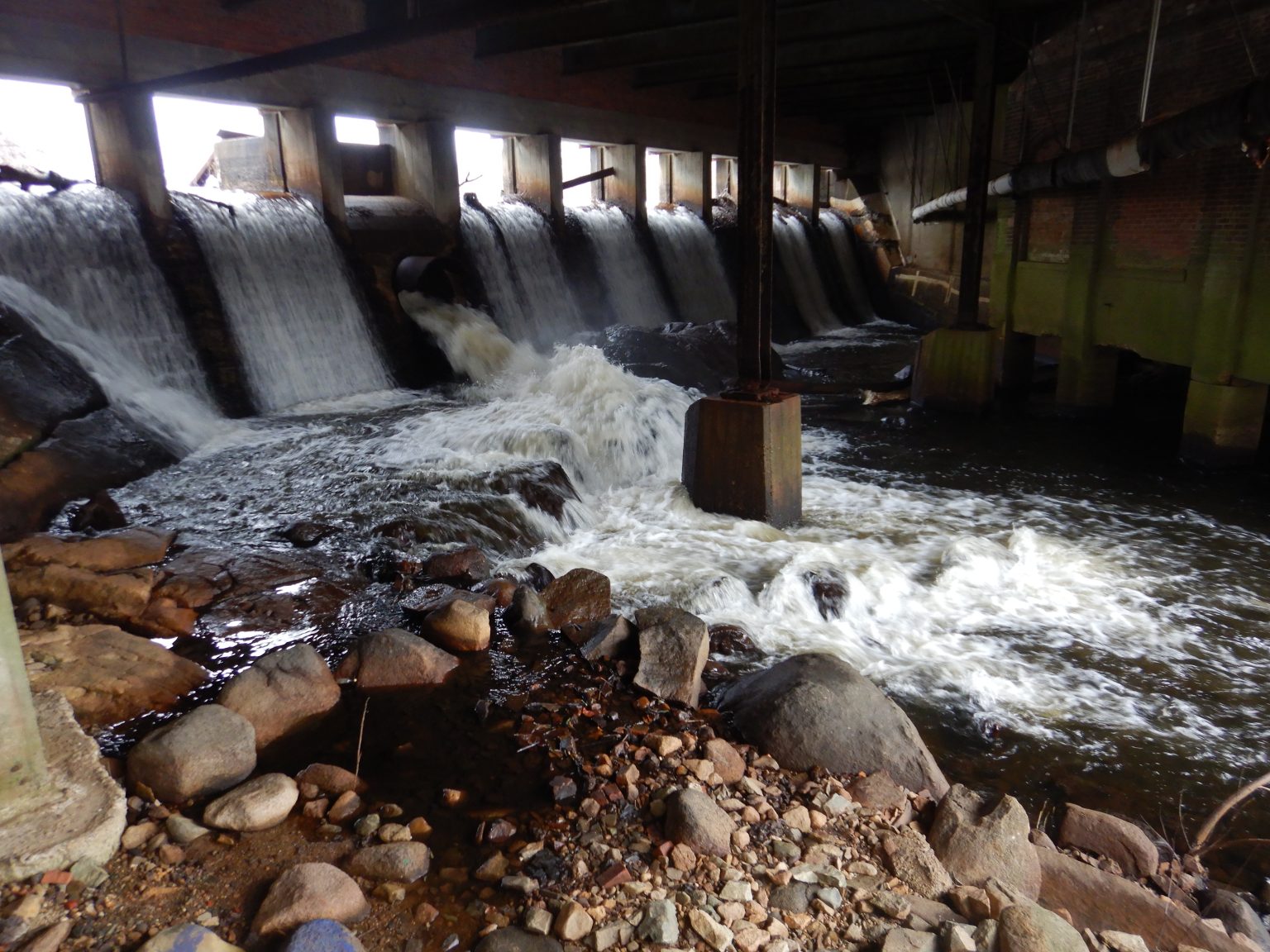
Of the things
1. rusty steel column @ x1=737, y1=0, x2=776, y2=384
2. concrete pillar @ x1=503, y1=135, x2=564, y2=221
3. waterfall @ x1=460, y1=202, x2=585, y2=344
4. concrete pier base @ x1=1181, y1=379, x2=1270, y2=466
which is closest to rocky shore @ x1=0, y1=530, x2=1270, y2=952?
rusty steel column @ x1=737, y1=0, x2=776, y2=384

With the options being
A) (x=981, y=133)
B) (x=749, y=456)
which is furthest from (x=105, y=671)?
(x=981, y=133)

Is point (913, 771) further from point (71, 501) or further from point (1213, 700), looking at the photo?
point (71, 501)

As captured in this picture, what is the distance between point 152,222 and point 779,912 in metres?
10.5

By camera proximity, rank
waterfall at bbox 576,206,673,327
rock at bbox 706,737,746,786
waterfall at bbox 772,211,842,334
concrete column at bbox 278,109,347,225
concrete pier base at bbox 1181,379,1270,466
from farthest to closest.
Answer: waterfall at bbox 772,211,842,334 < waterfall at bbox 576,206,673,327 < concrete column at bbox 278,109,347,225 < concrete pier base at bbox 1181,379,1270,466 < rock at bbox 706,737,746,786

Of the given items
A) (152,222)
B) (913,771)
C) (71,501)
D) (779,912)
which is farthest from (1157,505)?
(152,222)

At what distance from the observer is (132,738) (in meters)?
3.80

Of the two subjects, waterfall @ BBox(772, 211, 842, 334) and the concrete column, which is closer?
the concrete column

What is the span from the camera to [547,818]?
3.39 metres

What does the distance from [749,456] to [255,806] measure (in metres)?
4.77

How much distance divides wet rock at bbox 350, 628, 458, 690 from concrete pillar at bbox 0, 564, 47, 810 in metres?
1.71

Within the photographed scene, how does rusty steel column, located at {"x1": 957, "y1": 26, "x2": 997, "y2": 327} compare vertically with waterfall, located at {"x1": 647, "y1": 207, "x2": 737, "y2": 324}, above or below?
above

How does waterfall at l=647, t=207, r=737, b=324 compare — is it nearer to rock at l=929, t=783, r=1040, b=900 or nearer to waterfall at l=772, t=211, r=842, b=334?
waterfall at l=772, t=211, r=842, b=334

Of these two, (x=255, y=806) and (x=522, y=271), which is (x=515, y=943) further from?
(x=522, y=271)

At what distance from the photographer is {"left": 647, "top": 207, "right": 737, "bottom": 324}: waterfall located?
17.9 m
